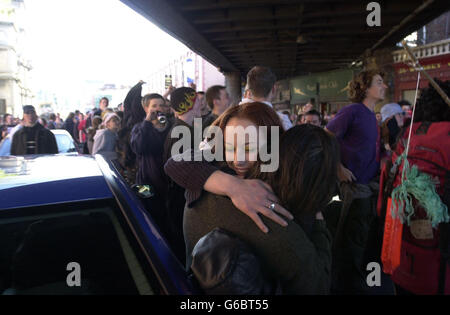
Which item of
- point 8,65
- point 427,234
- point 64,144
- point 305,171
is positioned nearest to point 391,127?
point 427,234

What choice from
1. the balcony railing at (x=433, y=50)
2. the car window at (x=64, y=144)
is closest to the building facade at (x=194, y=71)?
the balcony railing at (x=433, y=50)

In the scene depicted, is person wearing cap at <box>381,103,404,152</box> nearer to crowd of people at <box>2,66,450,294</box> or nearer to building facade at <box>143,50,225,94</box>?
crowd of people at <box>2,66,450,294</box>

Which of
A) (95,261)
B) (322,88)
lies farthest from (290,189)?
(322,88)

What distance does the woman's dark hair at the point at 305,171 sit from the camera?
123 centimetres

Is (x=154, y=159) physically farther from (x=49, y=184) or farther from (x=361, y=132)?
(x=361, y=132)

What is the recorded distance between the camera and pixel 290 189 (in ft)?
4.04

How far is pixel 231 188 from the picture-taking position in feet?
4.15

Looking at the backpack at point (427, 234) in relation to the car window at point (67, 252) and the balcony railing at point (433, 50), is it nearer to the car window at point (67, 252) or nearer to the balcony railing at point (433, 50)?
the car window at point (67, 252)

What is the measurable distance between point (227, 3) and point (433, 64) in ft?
39.6

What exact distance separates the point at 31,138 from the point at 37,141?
0.35 feet

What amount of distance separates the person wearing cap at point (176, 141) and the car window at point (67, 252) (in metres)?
1.52

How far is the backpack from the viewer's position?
6.89 feet
